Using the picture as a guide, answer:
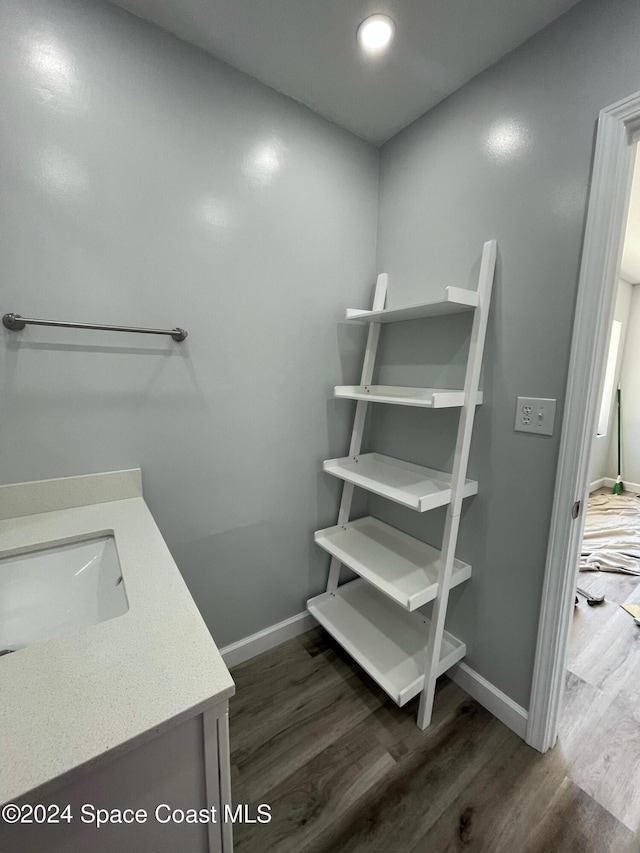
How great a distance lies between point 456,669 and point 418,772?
0.44m

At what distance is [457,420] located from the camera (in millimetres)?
1460

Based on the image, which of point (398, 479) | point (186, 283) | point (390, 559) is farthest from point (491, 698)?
point (186, 283)

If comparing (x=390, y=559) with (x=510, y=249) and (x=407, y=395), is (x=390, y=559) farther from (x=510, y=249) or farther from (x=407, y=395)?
(x=510, y=249)

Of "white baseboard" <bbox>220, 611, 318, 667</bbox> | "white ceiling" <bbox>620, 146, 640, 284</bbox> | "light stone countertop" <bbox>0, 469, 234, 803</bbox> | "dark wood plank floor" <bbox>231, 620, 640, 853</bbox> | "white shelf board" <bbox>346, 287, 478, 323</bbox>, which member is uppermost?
"white ceiling" <bbox>620, 146, 640, 284</bbox>

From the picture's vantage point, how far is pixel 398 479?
5.11 feet

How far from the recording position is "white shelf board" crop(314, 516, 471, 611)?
1357 mm

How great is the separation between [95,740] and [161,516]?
963mm

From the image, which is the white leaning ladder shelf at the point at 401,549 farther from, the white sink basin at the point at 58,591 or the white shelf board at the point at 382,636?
the white sink basin at the point at 58,591

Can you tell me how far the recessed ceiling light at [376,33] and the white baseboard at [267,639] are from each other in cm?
235

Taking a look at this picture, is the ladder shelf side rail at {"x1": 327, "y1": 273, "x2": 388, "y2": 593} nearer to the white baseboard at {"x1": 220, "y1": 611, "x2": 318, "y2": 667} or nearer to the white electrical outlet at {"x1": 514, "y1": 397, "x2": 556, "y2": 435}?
the white baseboard at {"x1": 220, "y1": 611, "x2": 318, "y2": 667}

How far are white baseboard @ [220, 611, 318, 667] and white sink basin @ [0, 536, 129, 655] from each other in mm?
880

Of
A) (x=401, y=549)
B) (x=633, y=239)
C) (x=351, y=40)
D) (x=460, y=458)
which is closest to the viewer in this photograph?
(x=351, y=40)

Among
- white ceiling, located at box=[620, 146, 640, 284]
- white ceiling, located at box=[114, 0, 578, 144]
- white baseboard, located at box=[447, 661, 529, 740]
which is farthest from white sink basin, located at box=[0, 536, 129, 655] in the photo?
white ceiling, located at box=[620, 146, 640, 284]

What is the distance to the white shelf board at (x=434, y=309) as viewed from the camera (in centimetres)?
120
